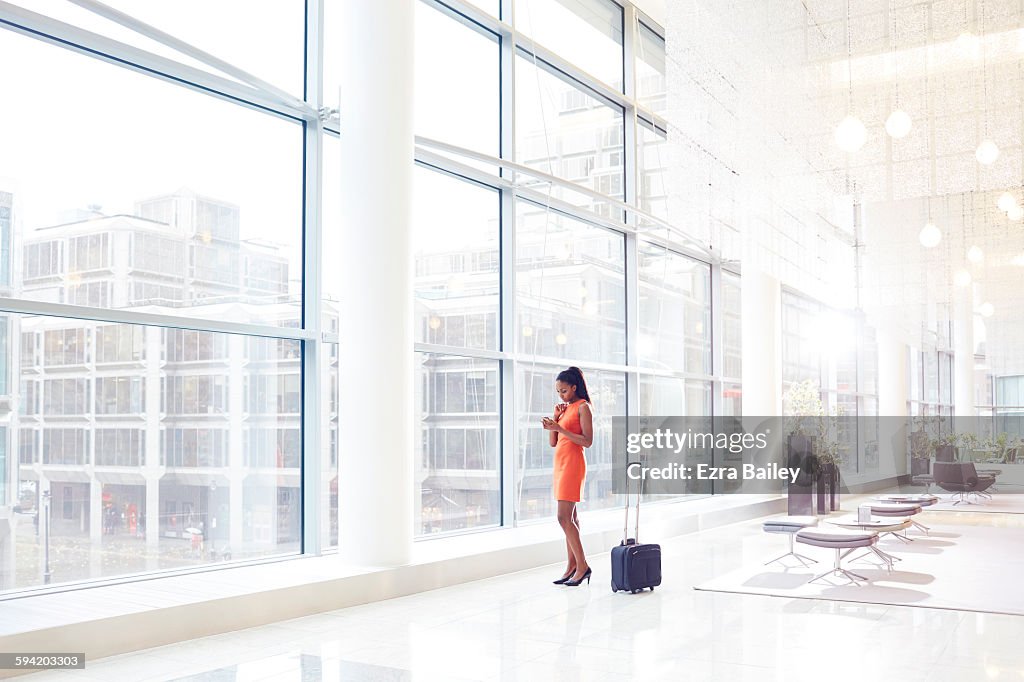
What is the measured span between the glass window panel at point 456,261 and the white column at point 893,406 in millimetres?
13325

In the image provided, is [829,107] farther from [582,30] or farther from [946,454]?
[946,454]

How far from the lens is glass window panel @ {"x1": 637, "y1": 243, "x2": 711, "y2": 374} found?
13.8 metres

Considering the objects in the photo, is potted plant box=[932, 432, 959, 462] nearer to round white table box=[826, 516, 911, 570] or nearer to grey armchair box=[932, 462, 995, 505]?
grey armchair box=[932, 462, 995, 505]

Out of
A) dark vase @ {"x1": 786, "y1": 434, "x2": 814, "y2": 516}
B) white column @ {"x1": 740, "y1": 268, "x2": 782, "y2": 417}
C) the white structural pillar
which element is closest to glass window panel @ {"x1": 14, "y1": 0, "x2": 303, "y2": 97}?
the white structural pillar

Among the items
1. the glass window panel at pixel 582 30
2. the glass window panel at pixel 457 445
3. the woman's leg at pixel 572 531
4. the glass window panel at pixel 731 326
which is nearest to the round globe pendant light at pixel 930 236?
the glass window panel at pixel 582 30

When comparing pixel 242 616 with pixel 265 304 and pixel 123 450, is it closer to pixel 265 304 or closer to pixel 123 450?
pixel 123 450

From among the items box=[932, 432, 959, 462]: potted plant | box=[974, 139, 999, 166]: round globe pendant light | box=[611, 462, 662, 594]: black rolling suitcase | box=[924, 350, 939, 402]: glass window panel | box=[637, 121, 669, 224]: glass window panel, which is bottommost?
box=[611, 462, 662, 594]: black rolling suitcase

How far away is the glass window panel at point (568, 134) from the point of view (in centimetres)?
1102

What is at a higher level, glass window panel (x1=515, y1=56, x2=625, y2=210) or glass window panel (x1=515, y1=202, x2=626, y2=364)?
glass window panel (x1=515, y1=56, x2=625, y2=210)

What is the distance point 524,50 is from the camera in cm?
1091

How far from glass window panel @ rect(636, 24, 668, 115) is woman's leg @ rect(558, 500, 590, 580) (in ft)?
24.9

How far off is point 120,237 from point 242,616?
2725 millimetres

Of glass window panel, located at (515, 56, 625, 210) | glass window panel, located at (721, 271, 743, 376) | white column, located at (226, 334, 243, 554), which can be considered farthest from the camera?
glass window panel, located at (721, 271, 743, 376)

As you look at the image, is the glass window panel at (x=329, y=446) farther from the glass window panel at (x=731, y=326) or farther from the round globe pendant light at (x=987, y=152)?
the glass window panel at (x=731, y=326)
